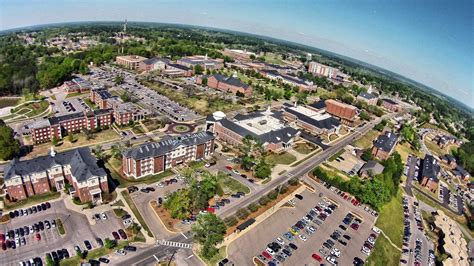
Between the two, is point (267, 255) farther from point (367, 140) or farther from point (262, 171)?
point (367, 140)

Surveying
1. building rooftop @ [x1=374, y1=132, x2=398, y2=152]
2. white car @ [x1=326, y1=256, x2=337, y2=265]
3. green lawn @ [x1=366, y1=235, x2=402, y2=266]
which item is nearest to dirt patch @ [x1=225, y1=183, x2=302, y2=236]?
white car @ [x1=326, y1=256, x2=337, y2=265]

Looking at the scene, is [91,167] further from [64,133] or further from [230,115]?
[230,115]

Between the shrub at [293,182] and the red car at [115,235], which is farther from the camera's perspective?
the shrub at [293,182]

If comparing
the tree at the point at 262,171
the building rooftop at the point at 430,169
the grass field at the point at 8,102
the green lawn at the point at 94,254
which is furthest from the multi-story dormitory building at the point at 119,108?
the building rooftop at the point at 430,169

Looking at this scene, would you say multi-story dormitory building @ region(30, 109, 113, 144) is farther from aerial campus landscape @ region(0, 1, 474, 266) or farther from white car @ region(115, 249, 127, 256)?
white car @ region(115, 249, 127, 256)

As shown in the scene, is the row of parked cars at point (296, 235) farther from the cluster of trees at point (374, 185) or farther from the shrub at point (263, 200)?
the cluster of trees at point (374, 185)
